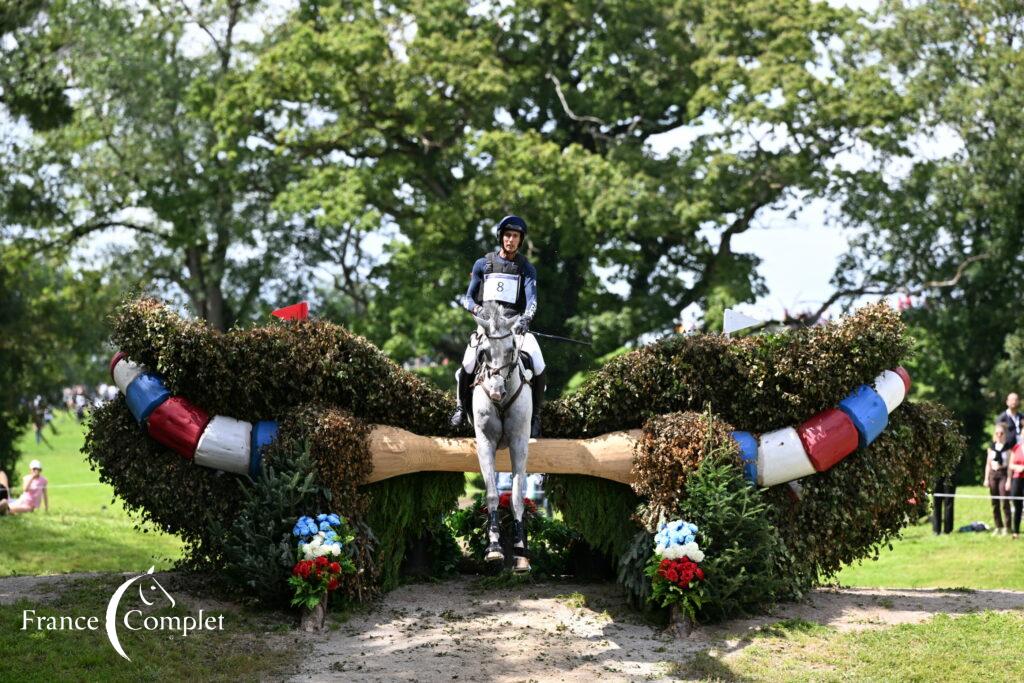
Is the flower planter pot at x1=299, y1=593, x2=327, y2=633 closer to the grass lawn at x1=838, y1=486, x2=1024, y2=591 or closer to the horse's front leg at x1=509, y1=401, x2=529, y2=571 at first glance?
the horse's front leg at x1=509, y1=401, x2=529, y2=571

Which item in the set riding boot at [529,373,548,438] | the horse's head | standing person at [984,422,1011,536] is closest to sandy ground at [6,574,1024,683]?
riding boot at [529,373,548,438]

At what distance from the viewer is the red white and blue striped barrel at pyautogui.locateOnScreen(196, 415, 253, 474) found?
429 inches

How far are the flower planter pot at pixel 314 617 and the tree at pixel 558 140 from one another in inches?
517

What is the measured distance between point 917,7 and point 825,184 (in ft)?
16.6

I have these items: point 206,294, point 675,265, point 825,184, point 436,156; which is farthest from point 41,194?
point 825,184

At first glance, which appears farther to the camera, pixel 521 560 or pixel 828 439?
pixel 828 439

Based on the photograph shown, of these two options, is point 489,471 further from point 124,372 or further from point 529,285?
point 124,372

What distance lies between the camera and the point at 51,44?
18422 mm

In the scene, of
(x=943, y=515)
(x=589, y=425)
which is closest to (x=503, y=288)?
(x=589, y=425)

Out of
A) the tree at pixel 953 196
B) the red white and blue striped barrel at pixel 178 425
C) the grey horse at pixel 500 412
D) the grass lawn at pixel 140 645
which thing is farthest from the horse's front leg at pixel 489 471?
the tree at pixel 953 196

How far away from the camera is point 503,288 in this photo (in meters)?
10.7

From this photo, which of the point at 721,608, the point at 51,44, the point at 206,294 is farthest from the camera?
the point at 206,294

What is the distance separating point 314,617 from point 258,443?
1.66 m

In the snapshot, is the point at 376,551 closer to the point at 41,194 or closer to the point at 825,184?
the point at 825,184
